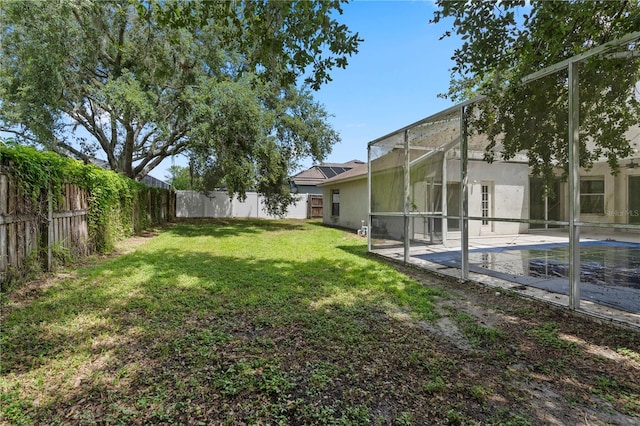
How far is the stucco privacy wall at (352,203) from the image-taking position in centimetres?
1422

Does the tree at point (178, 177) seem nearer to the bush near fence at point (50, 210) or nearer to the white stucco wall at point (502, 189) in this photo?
the bush near fence at point (50, 210)

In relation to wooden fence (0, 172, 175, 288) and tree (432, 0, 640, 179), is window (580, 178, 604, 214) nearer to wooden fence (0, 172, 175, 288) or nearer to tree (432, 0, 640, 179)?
tree (432, 0, 640, 179)

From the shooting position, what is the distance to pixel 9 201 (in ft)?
13.5

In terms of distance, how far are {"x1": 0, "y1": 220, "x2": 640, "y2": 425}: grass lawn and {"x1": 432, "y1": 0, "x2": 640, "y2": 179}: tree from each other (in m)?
2.05

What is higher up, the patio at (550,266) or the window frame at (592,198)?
the window frame at (592,198)

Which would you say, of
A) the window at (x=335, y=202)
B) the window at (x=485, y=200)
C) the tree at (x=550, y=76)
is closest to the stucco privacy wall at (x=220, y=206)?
the window at (x=335, y=202)

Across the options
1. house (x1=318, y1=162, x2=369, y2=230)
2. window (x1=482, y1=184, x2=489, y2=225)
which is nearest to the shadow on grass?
window (x1=482, y1=184, x2=489, y2=225)

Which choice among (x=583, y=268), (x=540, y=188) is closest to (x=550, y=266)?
(x=583, y=268)

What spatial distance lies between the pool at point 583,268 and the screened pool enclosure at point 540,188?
0.06 feet

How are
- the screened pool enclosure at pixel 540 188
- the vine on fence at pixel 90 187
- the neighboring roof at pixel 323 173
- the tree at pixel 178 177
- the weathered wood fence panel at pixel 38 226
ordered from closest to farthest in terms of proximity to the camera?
the screened pool enclosure at pixel 540 188 → the weathered wood fence panel at pixel 38 226 → the vine on fence at pixel 90 187 → the neighboring roof at pixel 323 173 → the tree at pixel 178 177

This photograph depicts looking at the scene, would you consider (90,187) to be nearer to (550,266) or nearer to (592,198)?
(592,198)

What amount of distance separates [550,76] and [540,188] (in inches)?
55.4

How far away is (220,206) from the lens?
877 inches

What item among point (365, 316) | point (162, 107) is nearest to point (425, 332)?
point (365, 316)
